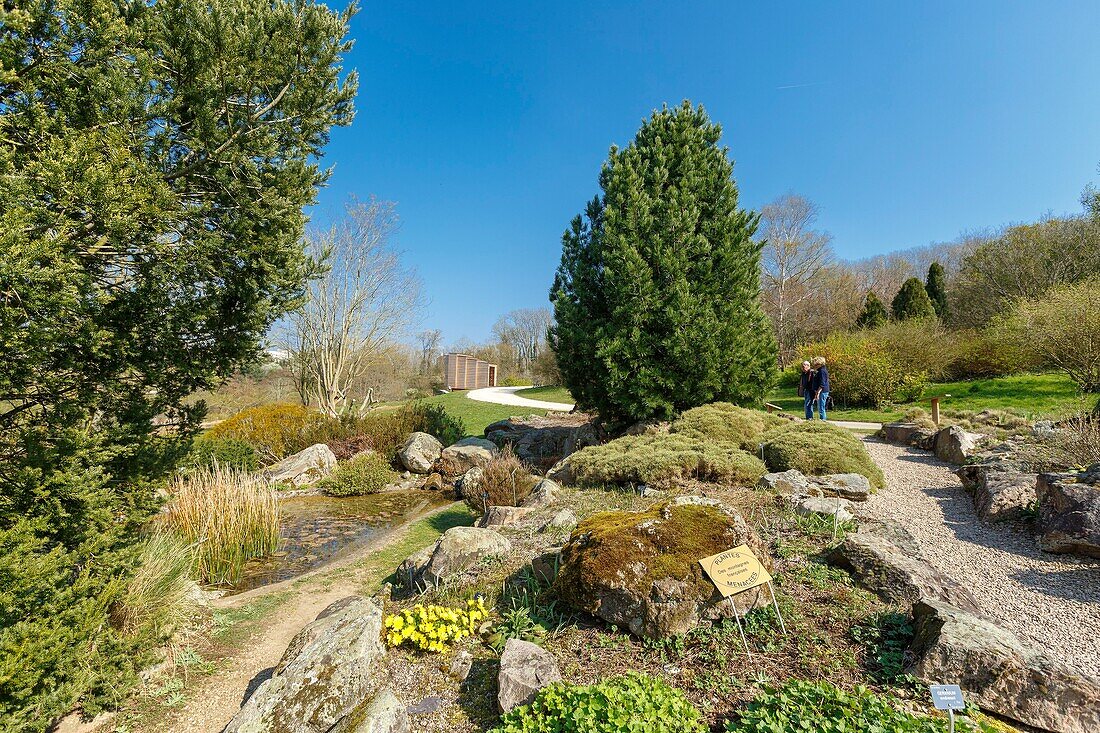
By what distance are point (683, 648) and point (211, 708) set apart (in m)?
3.17

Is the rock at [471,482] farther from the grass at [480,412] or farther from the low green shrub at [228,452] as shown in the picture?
the grass at [480,412]

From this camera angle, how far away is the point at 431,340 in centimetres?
4072

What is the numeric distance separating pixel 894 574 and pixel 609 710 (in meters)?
2.38

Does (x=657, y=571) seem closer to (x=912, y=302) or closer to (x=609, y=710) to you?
(x=609, y=710)

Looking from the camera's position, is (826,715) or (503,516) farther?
(503,516)

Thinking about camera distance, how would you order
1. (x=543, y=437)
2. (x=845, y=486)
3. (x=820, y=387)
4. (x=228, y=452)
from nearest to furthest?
(x=845, y=486)
(x=228, y=452)
(x=820, y=387)
(x=543, y=437)

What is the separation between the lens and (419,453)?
10852mm

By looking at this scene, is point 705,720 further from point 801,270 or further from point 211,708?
point 801,270

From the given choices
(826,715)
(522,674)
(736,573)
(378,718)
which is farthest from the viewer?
(736,573)

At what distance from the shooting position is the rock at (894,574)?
3127 millimetres

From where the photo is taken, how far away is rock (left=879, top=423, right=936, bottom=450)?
9.24 m

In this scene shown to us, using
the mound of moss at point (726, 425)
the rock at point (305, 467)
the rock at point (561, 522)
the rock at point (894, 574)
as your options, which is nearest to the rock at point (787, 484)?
the mound of moss at point (726, 425)

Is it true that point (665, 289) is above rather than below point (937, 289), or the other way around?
below

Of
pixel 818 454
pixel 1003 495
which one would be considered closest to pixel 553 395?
pixel 818 454
